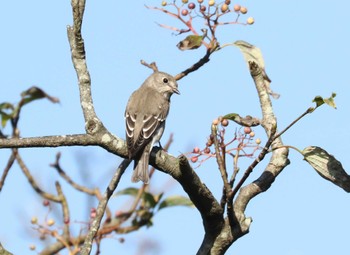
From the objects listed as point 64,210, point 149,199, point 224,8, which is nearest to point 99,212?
point 64,210

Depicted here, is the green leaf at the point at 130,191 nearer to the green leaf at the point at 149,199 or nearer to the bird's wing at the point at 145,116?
the green leaf at the point at 149,199

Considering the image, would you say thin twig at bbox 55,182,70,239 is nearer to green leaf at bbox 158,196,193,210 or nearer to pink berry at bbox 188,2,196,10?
green leaf at bbox 158,196,193,210

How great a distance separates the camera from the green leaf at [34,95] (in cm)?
638

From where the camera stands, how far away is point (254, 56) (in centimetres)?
589

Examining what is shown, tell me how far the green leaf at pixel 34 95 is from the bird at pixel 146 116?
772 millimetres

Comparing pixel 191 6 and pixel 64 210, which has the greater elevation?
pixel 191 6

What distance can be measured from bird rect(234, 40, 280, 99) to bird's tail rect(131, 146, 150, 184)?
4.21 feet

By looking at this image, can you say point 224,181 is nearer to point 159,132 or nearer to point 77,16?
point 77,16

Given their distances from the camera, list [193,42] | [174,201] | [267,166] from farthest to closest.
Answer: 1. [174,201]
2. [193,42]
3. [267,166]

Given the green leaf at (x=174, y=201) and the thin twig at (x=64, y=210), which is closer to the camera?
the thin twig at (x=64, y=210)

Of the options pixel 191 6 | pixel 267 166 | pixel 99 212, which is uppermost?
pixel 191 6

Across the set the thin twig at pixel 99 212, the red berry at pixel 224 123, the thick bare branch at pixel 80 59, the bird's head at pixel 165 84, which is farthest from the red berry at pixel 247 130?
the bird's head at pixel 165 84

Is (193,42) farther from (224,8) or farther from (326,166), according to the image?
(326,166)

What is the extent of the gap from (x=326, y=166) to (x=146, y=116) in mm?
3446
